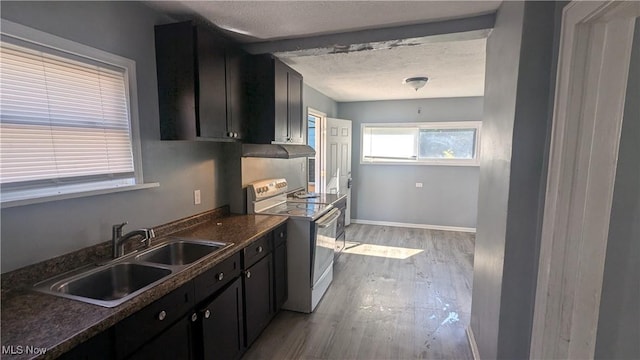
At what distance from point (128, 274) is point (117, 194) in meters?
0.48

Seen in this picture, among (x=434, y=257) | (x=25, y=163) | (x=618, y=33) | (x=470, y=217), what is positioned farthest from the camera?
(x=470, y=217)

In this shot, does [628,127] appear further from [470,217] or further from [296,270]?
[470,217]

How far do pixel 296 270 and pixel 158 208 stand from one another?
4.16 ft

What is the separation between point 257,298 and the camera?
2209 millimetres

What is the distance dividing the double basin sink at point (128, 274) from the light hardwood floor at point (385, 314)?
903 mm

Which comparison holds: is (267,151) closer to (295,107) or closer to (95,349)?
(295,107)

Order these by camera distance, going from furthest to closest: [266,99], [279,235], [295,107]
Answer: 1. [295,107]
2. [266,99]
3. [279,235]

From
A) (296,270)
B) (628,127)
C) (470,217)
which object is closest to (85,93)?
(296,270)

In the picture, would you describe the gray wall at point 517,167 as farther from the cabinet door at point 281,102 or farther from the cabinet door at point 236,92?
the cabinet door at point 236,92

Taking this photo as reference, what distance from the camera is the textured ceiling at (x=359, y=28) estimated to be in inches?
74.7

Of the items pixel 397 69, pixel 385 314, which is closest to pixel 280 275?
pixel 385 314

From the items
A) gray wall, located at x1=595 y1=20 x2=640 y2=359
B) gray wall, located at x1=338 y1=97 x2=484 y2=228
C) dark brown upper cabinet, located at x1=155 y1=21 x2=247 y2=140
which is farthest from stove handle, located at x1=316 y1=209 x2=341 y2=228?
gray wall, located at x1=338 y1=97 x2=484 y2=228

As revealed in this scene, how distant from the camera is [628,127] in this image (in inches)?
45.4

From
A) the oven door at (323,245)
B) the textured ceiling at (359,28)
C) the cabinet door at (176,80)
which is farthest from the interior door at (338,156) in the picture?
the cabinet door at (176,80)
